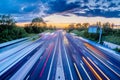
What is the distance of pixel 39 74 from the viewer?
21.0 meters

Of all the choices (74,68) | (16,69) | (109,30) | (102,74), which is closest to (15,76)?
(16,69)

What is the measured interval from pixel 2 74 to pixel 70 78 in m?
7.24

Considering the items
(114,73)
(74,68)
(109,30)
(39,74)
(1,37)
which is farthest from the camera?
(109,30)

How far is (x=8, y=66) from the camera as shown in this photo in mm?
25344

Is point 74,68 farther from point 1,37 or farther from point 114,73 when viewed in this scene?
point 1,37

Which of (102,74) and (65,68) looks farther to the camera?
(65,68)

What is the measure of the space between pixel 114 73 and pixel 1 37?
46807mm

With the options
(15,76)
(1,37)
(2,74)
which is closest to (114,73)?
(15,76)

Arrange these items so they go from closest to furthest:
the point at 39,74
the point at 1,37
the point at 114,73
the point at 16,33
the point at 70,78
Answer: the point at 70,78
the point at 39,74
the point at 114,73
the point at 1,37
the point at 16,33

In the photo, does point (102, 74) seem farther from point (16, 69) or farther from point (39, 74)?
point (16, 69)

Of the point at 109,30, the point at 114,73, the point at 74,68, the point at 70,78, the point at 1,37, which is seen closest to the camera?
the point at 70,78

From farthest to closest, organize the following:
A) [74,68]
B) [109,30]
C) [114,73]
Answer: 1. [109,30]
2. [74,68]
3. [114,73]

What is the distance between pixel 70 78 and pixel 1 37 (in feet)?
154

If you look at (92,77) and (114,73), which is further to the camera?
(114,73)
